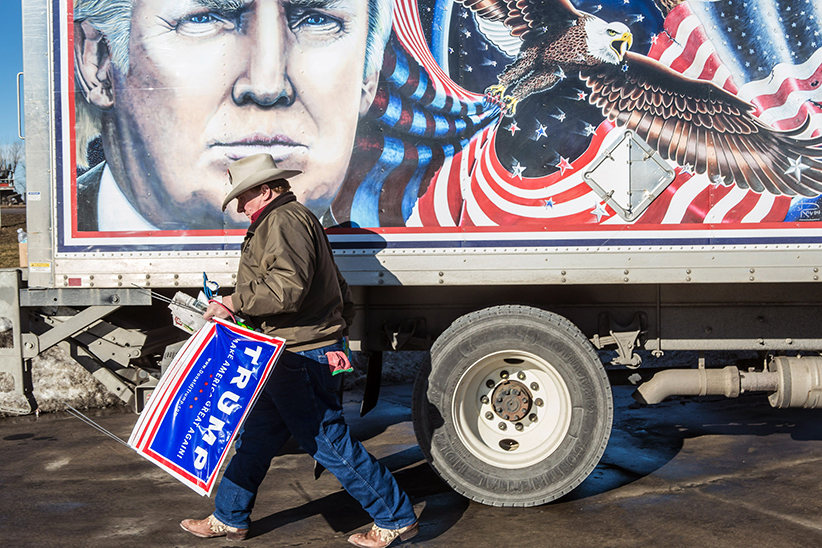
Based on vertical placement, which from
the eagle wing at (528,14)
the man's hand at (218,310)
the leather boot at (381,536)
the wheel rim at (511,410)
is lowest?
the leather boot at (381,536)

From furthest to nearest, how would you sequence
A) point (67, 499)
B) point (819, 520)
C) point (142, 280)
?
point (67, 499) → point (142, 280) → point (819, 520)

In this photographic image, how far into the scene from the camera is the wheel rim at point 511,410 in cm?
427

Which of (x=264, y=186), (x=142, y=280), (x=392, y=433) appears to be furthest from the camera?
(x=392, y=433)

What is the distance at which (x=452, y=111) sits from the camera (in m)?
4.05

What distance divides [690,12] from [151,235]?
346 centimetres

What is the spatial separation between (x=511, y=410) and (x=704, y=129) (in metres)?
2.05

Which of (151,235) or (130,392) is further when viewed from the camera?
(130,392)

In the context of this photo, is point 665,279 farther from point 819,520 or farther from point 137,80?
point 137,80

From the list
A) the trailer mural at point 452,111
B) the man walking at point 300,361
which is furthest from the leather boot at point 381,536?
the trailer mural at point 452,111

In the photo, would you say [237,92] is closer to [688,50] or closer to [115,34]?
[115,34]

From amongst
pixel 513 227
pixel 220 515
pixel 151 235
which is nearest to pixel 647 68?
pixel 513 227

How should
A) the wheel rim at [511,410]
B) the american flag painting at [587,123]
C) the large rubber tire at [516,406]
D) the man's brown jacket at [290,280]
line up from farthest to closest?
the wheel rim at [511,410] → the large rubber tire at [516,406] → the american flag painting at [587,123] → the man's brown jacket at [290,280]

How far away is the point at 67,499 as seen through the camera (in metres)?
4.55

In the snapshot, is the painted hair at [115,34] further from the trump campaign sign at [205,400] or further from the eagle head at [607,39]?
the trump campaign sign at [205,400]
